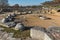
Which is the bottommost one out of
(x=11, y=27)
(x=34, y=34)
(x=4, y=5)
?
(x=4, y=5)

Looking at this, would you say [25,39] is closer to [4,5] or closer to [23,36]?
[23,36]

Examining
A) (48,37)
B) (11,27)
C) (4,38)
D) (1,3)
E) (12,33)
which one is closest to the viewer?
(48,37)

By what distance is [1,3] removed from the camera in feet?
107

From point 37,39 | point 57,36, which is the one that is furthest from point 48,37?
point 37,39

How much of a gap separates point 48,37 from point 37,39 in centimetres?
114

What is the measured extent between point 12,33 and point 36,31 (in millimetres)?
1712

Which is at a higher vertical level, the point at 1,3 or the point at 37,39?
the point at 37,39

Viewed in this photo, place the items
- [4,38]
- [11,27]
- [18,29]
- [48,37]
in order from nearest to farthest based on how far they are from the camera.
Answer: [48,37]
[4,38]
[18,29]
[11,27]

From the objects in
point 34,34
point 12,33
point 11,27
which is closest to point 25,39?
point 34,34

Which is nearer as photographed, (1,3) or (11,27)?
(11,27)

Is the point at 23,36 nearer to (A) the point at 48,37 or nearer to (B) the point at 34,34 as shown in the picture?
(B) the point at 34,34

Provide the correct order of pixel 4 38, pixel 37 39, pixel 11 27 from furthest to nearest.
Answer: pixel 11 27 < pixel 4 38 < pixel 37 39

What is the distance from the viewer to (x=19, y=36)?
950 centimetres

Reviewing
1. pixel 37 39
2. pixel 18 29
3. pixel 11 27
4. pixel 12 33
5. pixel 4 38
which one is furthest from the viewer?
pixel 11 27
